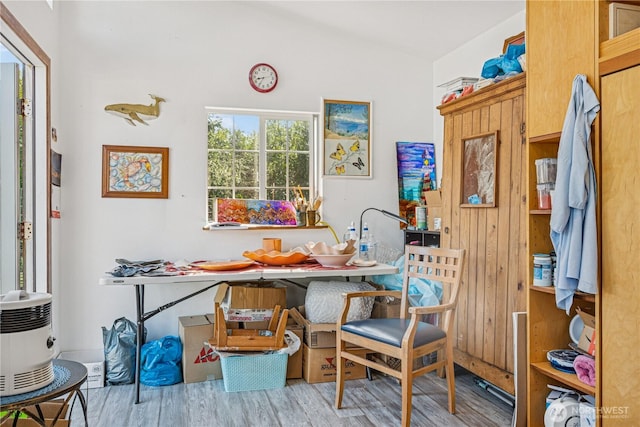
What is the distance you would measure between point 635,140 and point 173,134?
3.09m

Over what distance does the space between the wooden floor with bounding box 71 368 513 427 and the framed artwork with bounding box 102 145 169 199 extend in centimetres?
141

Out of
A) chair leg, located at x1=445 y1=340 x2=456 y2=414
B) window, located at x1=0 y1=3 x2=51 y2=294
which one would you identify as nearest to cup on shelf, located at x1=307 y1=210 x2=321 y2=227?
chair leg, located at x1=445 y1=340 x2=456 y2=414

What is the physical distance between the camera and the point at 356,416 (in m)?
2.76

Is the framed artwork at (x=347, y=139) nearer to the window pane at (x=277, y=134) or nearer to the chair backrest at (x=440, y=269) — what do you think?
the window pane at (x=277, y=134)

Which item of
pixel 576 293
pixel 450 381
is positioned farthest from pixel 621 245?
pixel 450 381

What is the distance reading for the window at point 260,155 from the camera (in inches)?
160

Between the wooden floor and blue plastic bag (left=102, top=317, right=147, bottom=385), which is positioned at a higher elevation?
blue plastic bag (left=102, top=317, right=147, bottom=385)

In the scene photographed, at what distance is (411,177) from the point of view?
4383 mm

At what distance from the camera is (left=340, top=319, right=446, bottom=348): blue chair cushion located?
2592mm

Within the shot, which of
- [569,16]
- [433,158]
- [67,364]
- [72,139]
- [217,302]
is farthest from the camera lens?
[433,158]

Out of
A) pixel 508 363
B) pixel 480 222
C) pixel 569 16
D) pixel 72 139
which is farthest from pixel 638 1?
pixel 72 139

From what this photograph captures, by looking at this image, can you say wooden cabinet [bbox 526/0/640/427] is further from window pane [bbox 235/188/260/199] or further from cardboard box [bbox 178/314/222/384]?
window pane [bbox 235/188/260/199]

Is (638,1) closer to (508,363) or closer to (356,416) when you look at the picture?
(508,363)

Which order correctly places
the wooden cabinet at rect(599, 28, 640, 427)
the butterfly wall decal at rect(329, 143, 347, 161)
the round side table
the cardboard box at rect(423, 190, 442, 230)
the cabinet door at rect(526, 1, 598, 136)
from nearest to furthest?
1. the round side table
2. the wooden cabinet at rect(599, 28, 640, 427)
3. the cabinet door at rect(526, 1, 598, 136)
4. the cardboard box at rect(423, 190, 442, 230)
5. the butterfly wall decal at rect(329, 143, 347, 161)
